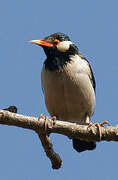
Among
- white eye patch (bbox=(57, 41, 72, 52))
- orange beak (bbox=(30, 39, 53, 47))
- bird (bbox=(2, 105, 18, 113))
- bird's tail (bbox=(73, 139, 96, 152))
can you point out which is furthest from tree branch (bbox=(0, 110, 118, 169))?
white eye patch (bbox=(57, 41, 72, 52))

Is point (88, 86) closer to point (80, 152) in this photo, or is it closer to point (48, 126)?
point (80, 152)

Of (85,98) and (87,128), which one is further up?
(85,98)

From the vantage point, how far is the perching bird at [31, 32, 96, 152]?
650 centimetres

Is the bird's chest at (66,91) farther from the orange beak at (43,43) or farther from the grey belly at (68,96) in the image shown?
the orange beak at (43,43)

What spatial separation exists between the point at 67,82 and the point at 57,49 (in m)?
0.81

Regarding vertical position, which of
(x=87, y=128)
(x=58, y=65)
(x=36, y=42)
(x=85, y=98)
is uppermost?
(x=36, y=42)

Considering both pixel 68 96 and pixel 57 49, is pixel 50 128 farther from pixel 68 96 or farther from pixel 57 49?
pixel 57 49

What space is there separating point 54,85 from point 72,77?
1.25ft

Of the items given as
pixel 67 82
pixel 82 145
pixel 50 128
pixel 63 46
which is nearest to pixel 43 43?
pixel 63 46

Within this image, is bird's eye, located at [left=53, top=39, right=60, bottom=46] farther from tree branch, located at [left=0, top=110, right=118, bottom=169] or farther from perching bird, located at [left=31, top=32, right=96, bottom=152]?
tree branch, located at [left=0, top=110, right=118, bottom=169]

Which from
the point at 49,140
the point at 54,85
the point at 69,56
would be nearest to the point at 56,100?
the point at 54,85

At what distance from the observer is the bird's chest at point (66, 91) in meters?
6.48

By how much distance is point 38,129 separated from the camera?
15.4 feet

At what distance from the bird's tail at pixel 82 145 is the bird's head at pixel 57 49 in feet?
5.32
